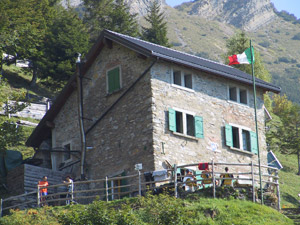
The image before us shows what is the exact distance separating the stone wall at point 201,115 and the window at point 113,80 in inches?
104

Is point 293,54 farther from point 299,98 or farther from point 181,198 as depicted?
point 181,198

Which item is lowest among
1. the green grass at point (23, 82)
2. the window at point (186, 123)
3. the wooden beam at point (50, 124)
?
the window at point (186, 123)

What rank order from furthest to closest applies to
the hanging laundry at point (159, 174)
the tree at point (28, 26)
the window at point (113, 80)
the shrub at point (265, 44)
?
the shrub at point (265, 44) → the tree at point (28, 26) → the window at point (113, 80) → the hanging laundry at point (159, 174)

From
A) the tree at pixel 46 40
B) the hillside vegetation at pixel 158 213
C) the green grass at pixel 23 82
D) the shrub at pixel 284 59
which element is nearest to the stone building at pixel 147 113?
the hillside vegetation at pixel 158 213

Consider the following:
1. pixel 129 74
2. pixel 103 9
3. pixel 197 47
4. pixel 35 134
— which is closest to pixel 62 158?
pixel 35 134

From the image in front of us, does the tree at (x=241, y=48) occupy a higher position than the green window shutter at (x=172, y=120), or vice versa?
the tree at (x=241, y=48)

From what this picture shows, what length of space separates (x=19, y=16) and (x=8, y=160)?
Result: 22303 mm

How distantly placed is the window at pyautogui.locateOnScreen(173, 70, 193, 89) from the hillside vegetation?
7.93 metres

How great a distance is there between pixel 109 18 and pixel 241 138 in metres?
33.3

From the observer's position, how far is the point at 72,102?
35.8 metres

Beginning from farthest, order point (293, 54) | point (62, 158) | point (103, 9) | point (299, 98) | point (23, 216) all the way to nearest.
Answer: point (293, 54) < point (299, 98) < point (103, 9) < point (62, 158) < point (23, 216)

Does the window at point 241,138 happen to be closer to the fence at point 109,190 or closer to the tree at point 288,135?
the fence at point 109,190

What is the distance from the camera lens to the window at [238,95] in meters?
34.1

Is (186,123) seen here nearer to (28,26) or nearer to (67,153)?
(67,153)
